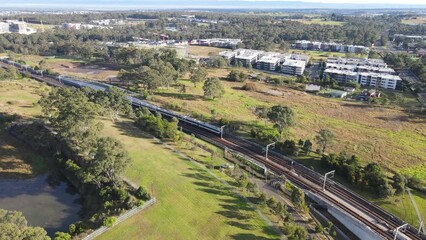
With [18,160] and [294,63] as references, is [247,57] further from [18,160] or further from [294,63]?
[18,160]

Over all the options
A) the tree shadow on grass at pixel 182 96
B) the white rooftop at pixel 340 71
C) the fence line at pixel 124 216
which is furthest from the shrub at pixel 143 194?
the white rooftop at pixel 340 71

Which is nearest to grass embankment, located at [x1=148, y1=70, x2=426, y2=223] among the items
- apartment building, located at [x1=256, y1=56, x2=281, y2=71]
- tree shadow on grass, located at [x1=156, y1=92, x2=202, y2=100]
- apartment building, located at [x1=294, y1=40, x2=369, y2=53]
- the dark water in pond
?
tree shadow on grass, located at [x1=156, y1=92, x2=202, y2=100]

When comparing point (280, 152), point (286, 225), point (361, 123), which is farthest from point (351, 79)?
point (286, 225)

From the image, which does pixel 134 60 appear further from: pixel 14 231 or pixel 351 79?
pixel 14 231

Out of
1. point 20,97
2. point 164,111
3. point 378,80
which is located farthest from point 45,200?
point 378,80

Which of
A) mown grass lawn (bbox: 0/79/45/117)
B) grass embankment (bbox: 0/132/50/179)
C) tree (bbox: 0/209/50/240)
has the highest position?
tree (bbox: 0/209/50/240)

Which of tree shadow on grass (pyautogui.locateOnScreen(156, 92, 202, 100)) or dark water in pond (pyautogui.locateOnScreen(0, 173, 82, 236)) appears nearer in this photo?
dark water in pond (pyautogui.locateOnScreen(0, 173, 82, 236))

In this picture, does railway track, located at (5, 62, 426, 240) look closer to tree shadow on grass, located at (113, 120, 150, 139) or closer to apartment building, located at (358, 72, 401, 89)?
tree shadow on grass, located at (113, 120, 150, 139)
